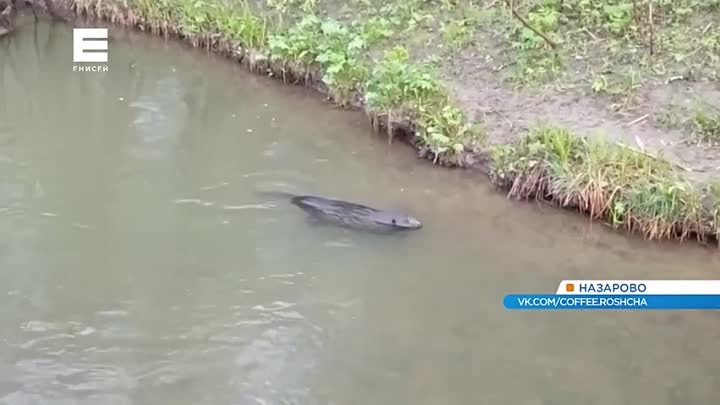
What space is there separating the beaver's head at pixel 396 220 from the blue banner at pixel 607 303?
100 cm

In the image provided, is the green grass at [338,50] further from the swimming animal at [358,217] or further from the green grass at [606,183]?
the swimming animal at [358,217]

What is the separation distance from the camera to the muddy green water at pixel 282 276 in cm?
575

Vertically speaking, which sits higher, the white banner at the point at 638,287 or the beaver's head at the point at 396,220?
the beaver's head at the point at 396,220

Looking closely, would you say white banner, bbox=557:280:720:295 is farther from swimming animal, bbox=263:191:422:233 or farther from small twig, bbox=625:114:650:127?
small twig, bbox=625:114:650:127

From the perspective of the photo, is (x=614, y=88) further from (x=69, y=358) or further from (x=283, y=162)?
(x=69, y=358)

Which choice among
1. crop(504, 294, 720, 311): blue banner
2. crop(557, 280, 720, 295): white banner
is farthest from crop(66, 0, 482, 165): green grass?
crop(504, 294, 720, 311): blue banner

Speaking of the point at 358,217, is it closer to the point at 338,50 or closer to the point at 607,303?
the point at 607,303

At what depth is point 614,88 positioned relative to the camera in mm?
8547

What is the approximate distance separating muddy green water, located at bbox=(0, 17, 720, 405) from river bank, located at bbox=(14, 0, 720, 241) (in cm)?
26

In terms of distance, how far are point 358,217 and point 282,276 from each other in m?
0.78

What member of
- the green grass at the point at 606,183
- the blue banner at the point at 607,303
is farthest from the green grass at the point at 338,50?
the blue banner at the point at 607,303

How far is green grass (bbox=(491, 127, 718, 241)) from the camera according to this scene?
720 centimetres

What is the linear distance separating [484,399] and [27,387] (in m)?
2.65

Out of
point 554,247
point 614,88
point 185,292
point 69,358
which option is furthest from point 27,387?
point 614,88
